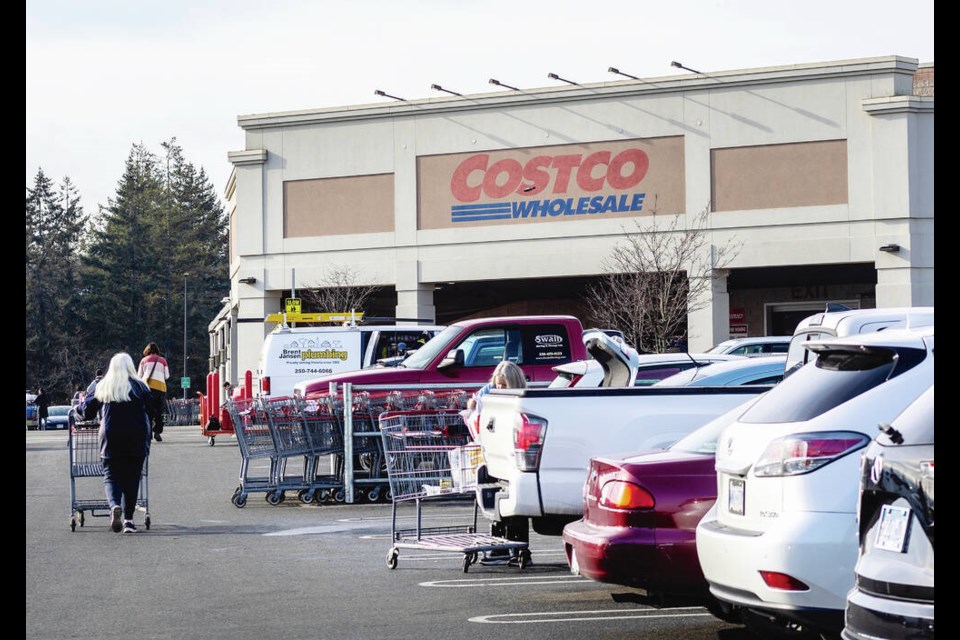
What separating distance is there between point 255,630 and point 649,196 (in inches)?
1425

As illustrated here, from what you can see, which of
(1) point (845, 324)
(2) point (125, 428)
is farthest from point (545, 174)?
(1) point (845, 324)

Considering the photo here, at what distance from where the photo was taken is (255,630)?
8.73 metres

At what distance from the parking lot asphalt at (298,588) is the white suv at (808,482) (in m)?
1.76

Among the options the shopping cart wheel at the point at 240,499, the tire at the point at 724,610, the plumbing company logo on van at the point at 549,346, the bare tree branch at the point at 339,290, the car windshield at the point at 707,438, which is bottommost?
the shopping cart wheel at the point at 240,499

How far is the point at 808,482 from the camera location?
6.43 meters

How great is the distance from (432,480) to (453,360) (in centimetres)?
687

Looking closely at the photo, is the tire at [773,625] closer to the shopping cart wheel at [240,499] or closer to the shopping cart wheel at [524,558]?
the shopping cart wheel at [524,558]

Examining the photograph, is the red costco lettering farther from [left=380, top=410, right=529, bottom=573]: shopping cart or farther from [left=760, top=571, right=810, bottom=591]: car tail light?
[left=760, top=571, right=810, bottom=591]: car tail light

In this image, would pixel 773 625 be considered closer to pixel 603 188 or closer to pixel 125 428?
pixel 125 428

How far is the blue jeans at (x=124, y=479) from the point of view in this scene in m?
14.4

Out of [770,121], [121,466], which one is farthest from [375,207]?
[121,466]

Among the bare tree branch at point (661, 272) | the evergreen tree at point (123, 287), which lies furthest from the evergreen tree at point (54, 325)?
the bare tree branch at point (661, 272)

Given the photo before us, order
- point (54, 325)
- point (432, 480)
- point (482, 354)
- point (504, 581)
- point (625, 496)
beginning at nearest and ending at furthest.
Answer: point (625, 496) → point (504, 581) → point (432, 480) → point (482, 354) → point (54, 325)
